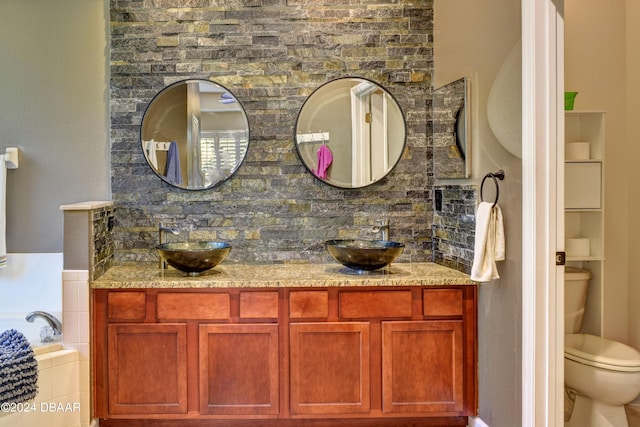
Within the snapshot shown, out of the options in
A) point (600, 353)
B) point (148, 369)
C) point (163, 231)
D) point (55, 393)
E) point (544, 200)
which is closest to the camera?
point (544, 200)

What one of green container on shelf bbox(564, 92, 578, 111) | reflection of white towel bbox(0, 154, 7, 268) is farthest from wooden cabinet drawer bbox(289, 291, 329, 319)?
green container on shelf bbox(564, 92, 578, 111)

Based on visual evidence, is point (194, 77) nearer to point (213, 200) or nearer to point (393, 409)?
point (213, 200)

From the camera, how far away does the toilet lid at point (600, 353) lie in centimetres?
243

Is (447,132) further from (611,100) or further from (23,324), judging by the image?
(23,324)

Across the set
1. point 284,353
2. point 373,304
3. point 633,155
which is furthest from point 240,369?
point 633,155

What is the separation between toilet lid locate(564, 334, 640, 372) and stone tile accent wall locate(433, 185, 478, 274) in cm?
73

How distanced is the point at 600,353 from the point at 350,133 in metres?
1.91

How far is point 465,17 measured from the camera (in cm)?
262

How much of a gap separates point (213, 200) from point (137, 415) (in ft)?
4.27

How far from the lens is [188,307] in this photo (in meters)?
2.52

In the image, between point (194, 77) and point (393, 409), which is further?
point (194, 77)

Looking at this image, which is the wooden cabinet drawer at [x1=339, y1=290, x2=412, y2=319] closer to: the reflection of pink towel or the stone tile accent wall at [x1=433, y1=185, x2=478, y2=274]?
the stone tile accent wall at [x1=433, y1=185, x2=478, y2=274]

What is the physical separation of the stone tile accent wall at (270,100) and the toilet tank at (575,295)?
85cm

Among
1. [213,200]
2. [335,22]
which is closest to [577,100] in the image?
[335,22]
